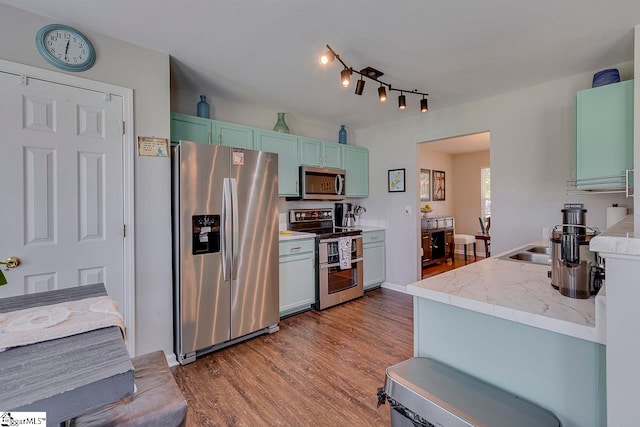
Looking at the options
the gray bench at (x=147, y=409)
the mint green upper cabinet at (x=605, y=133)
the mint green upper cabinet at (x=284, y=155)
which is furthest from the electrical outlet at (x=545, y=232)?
the gray bench at (x=147, y=409)

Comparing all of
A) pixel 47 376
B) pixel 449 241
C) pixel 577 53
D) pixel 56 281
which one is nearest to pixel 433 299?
pixel 47 376

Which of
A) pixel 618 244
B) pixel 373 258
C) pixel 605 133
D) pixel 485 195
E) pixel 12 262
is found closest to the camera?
pixel 618 244

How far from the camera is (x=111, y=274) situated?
2045 millimetres

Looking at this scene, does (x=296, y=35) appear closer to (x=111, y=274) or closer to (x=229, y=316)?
(x=111, y=274)

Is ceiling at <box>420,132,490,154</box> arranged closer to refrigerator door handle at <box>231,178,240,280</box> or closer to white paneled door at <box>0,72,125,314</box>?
refrigerator door handle at <box>231,178,240,280</box>

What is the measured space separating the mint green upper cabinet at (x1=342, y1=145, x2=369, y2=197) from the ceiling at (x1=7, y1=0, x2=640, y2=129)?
4.34ft

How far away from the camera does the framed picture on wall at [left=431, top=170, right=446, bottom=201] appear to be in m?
6.55

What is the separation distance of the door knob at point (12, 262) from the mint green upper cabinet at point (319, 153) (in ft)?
8.69

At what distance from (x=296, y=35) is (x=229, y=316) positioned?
7.37ft

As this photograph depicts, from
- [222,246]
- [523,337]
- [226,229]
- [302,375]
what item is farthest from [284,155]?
[523,337]

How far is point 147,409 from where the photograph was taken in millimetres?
1018

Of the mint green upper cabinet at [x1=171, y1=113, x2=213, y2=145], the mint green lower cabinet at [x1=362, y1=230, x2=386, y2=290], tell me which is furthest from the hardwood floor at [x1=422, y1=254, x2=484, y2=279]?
the mint green upper cabinet at [x1=171, y1=113, x2=213, y2=145]

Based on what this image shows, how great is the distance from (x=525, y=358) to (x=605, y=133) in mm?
2086

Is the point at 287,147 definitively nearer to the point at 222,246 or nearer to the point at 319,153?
the point at 319,153
